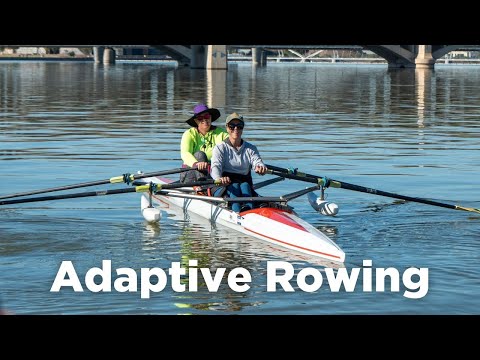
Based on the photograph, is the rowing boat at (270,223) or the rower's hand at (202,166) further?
the rower's hand at (202,166)

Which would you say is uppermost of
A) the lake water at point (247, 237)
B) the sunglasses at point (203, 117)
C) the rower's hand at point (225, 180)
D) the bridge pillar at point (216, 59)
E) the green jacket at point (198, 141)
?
the bridge pillar at point (216, 59)

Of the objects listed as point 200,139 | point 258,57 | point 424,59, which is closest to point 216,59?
point 424,59

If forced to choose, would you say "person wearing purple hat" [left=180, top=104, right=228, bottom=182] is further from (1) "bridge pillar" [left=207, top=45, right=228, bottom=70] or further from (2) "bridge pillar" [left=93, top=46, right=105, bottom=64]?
(2) "bridge pillar" [left=93, top=46, right=105, bottom=64]

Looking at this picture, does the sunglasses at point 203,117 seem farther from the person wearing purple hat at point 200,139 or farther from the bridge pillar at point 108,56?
the bridge pillar at point 108,56

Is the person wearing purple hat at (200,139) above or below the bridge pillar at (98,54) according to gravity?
below

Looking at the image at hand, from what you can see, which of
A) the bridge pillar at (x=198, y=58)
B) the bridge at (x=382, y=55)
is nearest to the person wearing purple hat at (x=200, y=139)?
the bridge at (x=382, y=55)

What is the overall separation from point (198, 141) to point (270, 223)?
10.8 feet

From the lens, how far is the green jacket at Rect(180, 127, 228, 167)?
17234 mm

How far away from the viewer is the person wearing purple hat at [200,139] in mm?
17078

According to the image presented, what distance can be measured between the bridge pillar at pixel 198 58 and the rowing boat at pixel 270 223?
100m

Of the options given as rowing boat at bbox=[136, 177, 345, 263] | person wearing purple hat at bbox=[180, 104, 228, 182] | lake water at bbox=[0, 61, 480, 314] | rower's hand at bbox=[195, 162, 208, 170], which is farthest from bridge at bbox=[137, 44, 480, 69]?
rower's hand at bbox=[195, 162, 208, 170]
